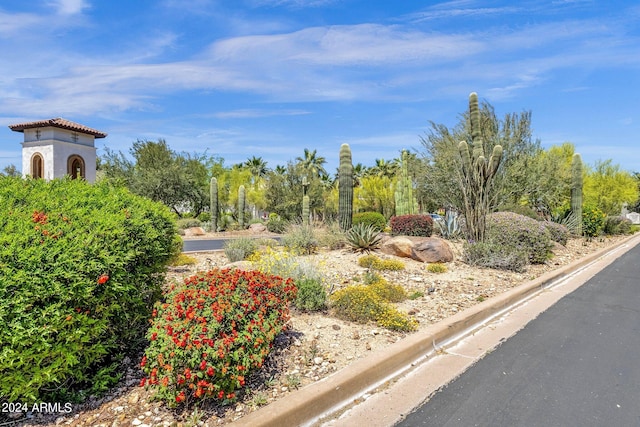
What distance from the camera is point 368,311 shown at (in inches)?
224

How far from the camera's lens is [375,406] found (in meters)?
3.75

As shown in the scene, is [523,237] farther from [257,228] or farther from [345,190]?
[257,228]

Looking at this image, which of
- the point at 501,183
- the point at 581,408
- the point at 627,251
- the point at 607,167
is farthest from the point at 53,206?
the point at 607,167

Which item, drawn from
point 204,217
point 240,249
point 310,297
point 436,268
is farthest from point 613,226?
point 204,217

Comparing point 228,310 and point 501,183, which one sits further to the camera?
point 501,183

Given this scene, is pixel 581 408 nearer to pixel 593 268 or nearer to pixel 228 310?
pixel 228 310

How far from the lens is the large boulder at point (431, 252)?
10.7 m

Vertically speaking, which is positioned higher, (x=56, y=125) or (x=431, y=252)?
(x=56, y=125)

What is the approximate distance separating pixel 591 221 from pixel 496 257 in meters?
17.1

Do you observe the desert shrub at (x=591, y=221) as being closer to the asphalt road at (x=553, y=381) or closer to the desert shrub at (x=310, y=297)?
the asphalt road at (x=553, y=381)

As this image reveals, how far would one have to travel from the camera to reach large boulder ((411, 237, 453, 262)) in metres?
10.7

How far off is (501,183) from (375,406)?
71.4ft

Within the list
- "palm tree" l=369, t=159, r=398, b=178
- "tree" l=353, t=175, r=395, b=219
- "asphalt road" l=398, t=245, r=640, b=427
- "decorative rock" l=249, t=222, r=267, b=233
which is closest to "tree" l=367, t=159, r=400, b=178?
"palm tree" l=369, t=159, r=398, b=178

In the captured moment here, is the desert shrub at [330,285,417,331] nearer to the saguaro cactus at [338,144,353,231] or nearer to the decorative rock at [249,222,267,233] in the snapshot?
the saguaro cactus at [338,144,353,231]
